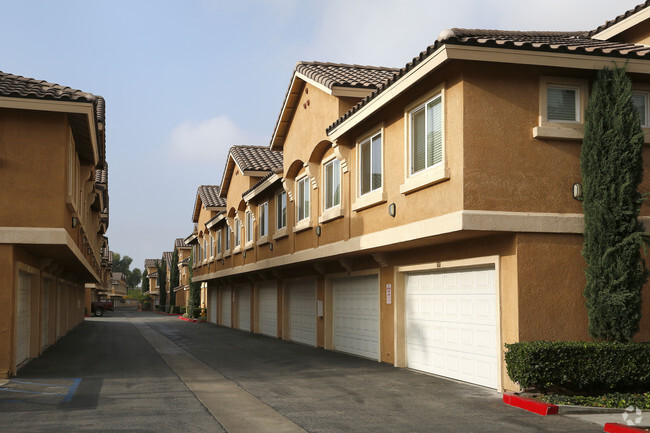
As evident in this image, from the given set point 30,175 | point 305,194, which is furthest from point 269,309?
point 30,175

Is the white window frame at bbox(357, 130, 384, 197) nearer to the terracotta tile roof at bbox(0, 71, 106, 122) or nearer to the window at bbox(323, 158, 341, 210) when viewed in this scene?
the window at bbox(323, 158, 341, 210)

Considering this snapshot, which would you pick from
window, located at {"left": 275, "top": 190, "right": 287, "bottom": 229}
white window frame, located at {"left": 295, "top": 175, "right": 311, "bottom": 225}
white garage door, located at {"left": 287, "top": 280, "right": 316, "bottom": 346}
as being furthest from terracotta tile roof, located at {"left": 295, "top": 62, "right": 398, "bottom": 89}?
white garage door, located at {"left": 287, "top": 280, "right": 316, "bottom": 346}

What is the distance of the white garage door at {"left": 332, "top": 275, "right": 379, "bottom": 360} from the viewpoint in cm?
1867

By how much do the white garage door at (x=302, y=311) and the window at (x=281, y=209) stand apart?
7.60ft

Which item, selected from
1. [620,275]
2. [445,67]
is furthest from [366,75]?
[620,275]

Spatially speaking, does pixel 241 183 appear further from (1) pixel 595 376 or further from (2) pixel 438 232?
(1) pixel 595 376

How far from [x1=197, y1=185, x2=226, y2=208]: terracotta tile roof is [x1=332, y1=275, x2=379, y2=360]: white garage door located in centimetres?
2581

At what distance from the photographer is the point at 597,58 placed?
12328 mm

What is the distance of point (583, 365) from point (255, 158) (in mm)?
25281

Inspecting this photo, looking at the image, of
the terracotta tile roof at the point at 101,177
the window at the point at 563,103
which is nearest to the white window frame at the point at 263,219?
the terracotta tile roof at the point at 101,177

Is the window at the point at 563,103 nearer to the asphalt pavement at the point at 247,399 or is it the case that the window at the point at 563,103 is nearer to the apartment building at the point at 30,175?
the asphalt pavement at the point at 247,399

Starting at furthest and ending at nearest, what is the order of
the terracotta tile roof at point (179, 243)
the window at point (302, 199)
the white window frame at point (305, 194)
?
the terracotta tile roof at point (179, 243) → the window at point (302, 199) → the white window frame at point (305, 194)

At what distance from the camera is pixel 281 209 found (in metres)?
26.7

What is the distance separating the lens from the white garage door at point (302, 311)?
2419 cm
